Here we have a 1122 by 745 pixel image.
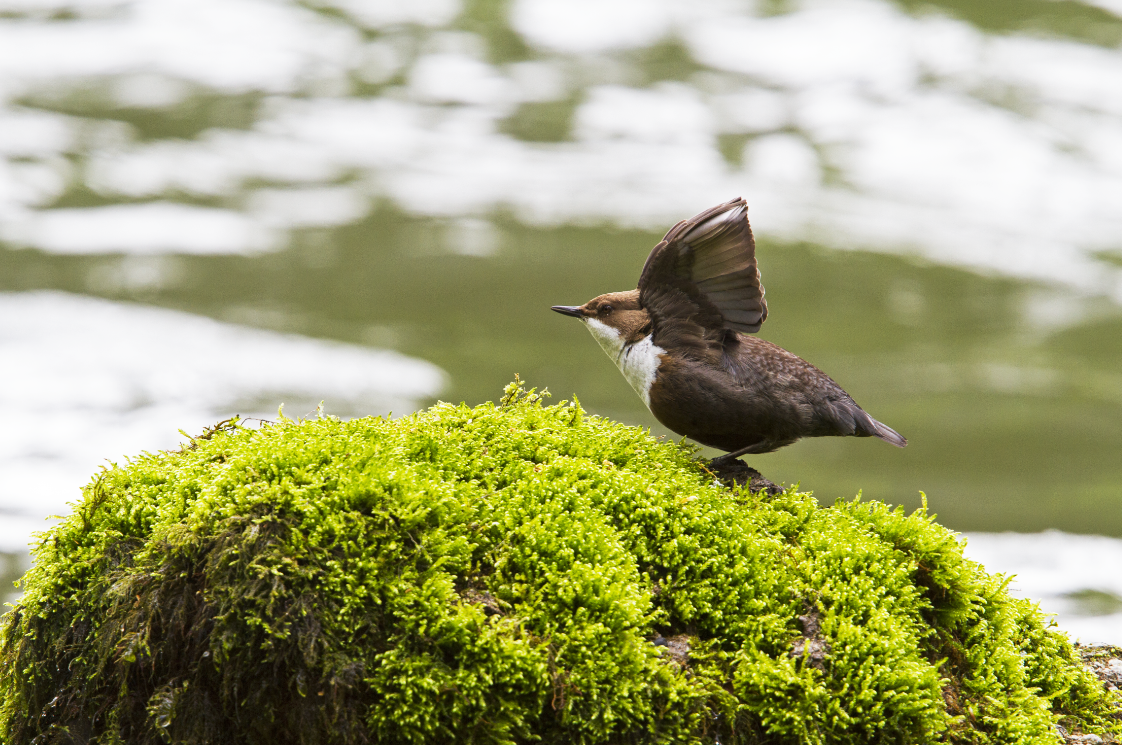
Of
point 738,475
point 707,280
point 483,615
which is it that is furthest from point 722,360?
point 483,615

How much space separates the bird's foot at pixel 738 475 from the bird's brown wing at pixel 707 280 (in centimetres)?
59

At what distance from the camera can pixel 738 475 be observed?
14.7ft

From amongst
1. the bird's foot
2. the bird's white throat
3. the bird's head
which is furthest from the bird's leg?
the bird's head

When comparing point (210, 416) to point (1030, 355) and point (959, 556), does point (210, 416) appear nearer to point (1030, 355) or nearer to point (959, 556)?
point (959, 556)

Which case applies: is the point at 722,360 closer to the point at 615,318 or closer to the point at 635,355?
the point at 635,355

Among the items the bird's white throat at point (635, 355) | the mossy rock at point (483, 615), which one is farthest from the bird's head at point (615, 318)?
the mossy rock at point (483, 615)

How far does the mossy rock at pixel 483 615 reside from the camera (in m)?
3.07

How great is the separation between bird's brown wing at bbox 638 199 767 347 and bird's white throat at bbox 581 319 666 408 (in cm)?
9

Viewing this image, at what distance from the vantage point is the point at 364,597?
3141mm

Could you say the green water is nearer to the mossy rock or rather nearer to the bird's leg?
the bird's leg

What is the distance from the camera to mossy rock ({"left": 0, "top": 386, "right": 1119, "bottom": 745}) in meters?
3.07

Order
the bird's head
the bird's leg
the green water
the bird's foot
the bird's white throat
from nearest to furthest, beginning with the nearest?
the bird's foot, the bird's leg, the bird's white throat, the bird's head, the green water

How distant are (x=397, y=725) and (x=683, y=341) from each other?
7.60ft

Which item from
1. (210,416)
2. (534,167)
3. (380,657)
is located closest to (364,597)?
(380,657)
